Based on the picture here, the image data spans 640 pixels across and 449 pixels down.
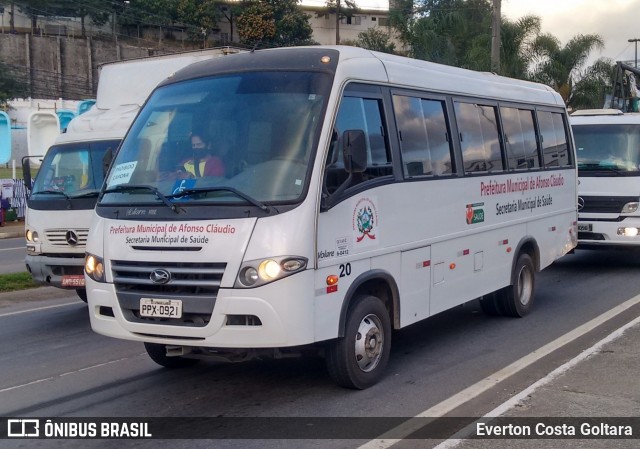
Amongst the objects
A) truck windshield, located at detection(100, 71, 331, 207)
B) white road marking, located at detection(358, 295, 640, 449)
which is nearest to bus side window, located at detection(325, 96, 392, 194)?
truck windshield, located at detection(100, 71, 331, 207)

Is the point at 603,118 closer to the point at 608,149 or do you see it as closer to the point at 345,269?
the point at 608,149

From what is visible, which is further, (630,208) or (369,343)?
(630,208)

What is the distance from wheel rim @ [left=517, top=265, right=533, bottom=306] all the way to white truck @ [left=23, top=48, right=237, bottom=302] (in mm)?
4954

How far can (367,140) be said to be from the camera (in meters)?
7.23

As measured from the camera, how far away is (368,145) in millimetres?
7230

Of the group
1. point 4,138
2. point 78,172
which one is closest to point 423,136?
point 78,172

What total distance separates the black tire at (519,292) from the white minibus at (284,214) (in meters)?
1.89

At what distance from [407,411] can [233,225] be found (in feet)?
6.81

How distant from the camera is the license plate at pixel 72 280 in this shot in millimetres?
10469

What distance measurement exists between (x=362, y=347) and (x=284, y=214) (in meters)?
1.57

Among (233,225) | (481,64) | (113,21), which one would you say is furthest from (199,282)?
(113,21)

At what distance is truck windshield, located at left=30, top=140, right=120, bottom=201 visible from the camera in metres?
11.1

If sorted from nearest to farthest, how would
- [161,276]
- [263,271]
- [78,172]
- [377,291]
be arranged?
[263,271] → [161,276] → [377,291] → [78,172]

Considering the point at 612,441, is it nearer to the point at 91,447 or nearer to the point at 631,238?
the point at 91,447
